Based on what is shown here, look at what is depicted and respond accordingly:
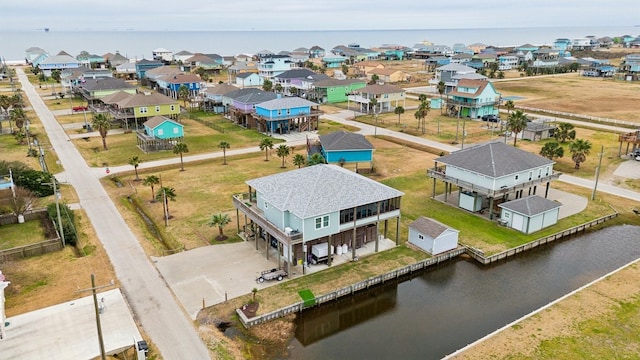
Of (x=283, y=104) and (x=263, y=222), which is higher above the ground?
(x=283, y=104)

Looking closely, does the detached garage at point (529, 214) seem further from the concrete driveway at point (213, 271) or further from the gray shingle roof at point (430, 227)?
the concrete driveway at point (213, 271)

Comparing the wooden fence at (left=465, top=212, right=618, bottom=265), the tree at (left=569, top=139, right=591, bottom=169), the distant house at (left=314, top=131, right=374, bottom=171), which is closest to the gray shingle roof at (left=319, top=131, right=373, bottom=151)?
the distant house at (left=314, top=131, right=374, bottom=171)

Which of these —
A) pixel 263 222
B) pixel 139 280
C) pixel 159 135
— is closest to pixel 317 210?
pixel 263 222

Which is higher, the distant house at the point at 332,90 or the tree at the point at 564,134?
the distant house at the point at 332,90

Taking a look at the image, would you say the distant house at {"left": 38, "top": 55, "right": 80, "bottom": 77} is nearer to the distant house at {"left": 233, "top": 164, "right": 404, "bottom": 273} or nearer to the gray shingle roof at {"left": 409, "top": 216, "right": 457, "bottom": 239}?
the distant house at {"left": 233, "top": 164, "right": 404, "bottom": 273}

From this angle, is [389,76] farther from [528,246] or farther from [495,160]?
[528,246]

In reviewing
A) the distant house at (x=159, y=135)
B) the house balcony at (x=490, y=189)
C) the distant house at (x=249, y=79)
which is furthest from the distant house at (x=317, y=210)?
the distant house at (x=249, y=79)
